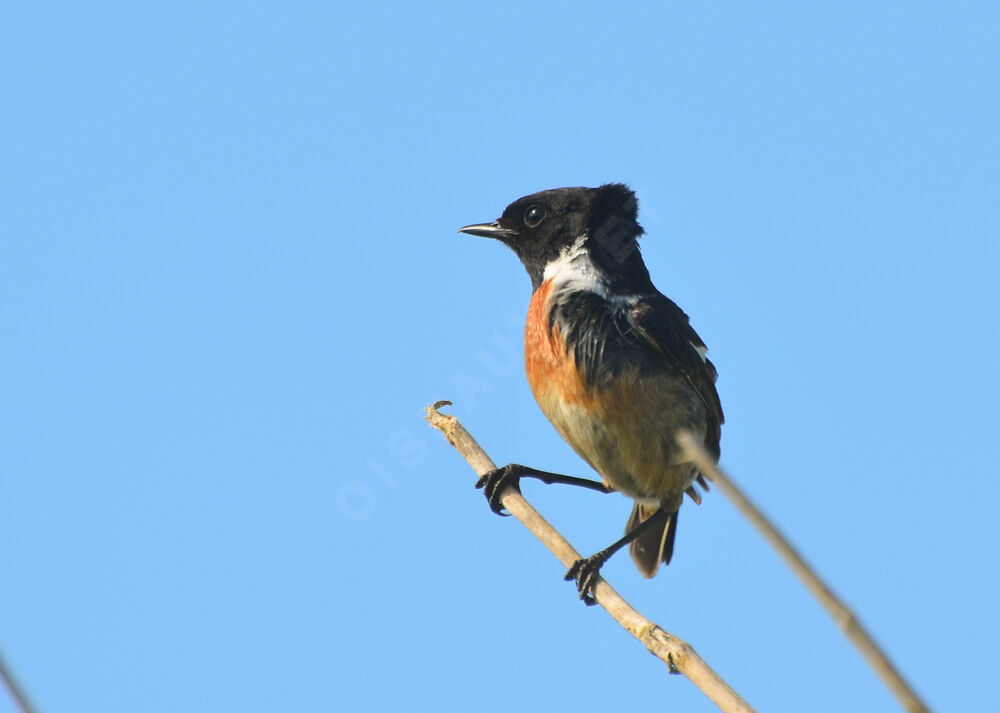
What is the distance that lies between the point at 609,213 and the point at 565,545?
9.16 feet

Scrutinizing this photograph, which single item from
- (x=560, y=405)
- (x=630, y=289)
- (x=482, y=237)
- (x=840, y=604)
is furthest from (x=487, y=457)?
(x=840, y=604)

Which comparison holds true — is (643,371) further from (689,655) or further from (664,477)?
(689,655)

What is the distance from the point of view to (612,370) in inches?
258

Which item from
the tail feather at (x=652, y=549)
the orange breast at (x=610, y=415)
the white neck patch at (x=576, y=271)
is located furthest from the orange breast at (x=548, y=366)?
the tail feather at (x=652, y=549)

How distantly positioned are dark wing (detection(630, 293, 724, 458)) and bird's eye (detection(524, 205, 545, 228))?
100 cm

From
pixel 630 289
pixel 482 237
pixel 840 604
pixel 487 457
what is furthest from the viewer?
pixel 482 237

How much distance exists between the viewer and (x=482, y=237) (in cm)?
789

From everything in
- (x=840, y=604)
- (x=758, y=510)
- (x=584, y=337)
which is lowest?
(x=840, y=604)

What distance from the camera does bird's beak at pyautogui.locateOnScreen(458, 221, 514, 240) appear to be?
305 inches

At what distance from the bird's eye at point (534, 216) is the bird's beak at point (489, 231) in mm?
144

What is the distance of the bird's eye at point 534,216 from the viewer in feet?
24.9

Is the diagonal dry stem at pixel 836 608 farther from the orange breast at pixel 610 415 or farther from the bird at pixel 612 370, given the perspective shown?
the orange breast at pixel 610 415

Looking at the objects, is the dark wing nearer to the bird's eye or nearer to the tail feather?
the tail feather

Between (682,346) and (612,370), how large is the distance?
1.94ft
